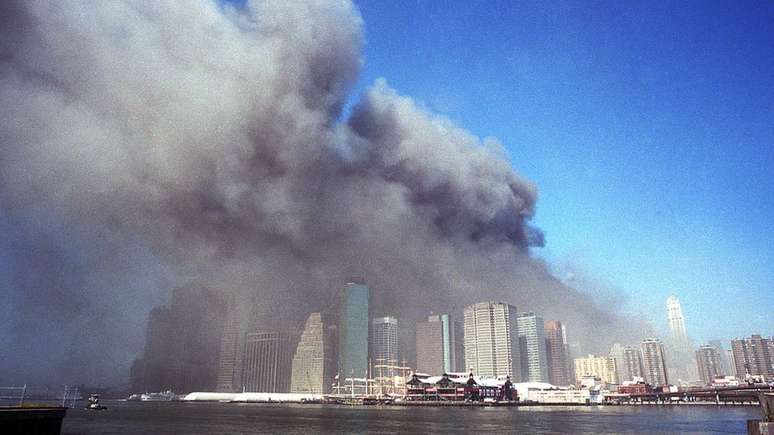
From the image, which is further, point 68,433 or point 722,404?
point 722,404

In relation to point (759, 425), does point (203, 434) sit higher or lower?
lower

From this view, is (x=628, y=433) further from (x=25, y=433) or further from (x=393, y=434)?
(x=25, y=433)

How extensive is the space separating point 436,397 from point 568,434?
147040mm

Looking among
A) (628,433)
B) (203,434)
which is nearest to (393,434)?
(203,434)

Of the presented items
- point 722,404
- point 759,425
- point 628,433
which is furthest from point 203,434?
point 722,404

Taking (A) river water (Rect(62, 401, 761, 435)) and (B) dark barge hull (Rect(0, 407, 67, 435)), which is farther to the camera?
(A) river water (Rect(62, 401, 761, 435))

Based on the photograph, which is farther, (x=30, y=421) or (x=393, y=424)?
(x=393, y=424)

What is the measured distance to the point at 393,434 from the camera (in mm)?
55406

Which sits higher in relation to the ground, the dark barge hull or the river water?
the dark barge hull

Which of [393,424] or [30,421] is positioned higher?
[30,421]

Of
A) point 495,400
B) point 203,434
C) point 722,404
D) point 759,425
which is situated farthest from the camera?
point 495,400

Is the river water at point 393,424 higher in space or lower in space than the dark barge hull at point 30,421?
lower

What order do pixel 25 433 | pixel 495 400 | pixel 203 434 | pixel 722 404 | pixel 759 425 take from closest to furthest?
1. pixel 759 425
2. pixel 25 433
3. pixel 203 434
4. pixel 722 404
5. pixel 495 400

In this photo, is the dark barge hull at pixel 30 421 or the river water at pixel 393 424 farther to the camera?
the river water at pixel 393 424
